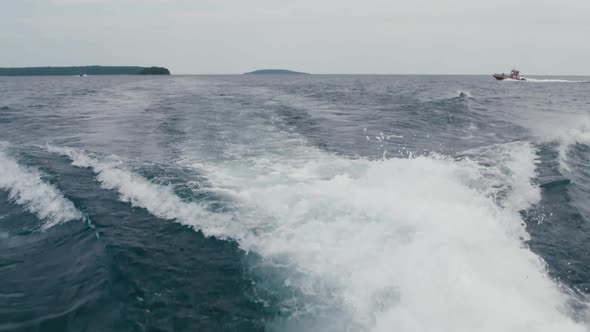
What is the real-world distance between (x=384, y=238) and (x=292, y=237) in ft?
4.52

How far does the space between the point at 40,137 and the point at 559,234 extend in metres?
15.1

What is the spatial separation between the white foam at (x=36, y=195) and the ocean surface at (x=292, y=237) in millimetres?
45

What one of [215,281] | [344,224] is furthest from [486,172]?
[215,281]

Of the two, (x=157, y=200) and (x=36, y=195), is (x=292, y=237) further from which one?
(x=36, y=195)

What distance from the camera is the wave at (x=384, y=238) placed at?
4.29 m

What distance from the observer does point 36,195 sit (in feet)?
25.7

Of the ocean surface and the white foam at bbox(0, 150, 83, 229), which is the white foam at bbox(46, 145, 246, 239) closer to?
the ocean surface

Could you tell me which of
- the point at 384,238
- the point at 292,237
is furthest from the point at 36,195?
the point at 384,238

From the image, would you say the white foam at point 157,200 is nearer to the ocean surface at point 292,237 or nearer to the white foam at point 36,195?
the ocean surface at point 292,237

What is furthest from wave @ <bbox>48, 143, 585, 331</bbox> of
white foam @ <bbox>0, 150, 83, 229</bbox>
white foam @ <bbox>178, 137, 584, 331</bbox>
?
white foam @ <bbox>0, 150, 83, 229</bbox>

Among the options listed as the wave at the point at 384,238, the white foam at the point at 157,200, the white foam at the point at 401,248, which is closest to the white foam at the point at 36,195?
the white foam at the point at 157,200

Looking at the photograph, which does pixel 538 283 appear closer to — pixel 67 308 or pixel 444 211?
pixel 444 211

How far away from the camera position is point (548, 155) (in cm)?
1075

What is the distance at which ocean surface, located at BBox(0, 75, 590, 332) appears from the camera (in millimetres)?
4410
